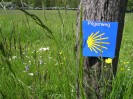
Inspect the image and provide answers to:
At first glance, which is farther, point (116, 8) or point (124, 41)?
point (124, 41)

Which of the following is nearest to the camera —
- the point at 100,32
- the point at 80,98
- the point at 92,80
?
the point at 80,98

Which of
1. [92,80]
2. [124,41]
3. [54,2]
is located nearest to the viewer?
[54,2]

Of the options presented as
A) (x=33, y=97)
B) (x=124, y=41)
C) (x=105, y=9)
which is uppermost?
(x=105, y=9)

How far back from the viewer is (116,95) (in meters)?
1.88

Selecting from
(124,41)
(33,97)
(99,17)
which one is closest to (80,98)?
(33,97)

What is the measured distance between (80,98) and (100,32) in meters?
0.62

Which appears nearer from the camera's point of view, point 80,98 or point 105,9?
point 80,98

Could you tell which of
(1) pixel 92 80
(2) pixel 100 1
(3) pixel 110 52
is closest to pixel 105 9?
(2) pixel 100 1

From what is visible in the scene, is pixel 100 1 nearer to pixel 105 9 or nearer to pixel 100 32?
pixel 105 9

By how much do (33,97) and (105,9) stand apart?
69 centimetres

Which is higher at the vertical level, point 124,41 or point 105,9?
point 105,9

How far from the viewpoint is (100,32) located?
186 cm

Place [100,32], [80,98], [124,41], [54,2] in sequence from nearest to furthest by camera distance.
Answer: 1. [80,98]
2. [54,2]
3. [100,32]
4. [124,41]

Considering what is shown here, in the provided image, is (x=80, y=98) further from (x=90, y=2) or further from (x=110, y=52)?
(x=90, y=2)
